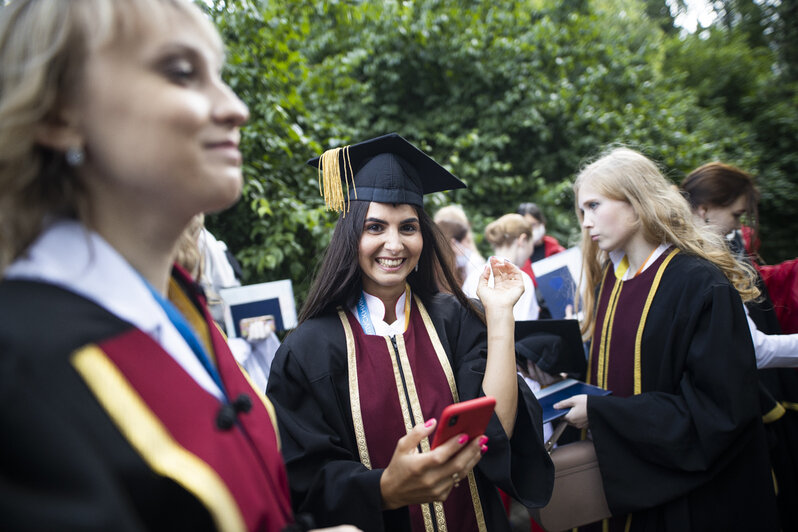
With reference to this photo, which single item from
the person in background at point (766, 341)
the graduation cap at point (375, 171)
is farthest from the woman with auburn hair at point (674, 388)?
the graduation cap at point (375, 171)

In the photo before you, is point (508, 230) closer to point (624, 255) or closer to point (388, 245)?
point (624, 255)

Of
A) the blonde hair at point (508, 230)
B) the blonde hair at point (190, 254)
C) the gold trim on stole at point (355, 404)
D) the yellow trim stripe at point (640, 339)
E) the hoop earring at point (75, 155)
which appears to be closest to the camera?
the hoop earring at point (75, 155)

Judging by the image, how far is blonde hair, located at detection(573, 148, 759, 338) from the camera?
245cm

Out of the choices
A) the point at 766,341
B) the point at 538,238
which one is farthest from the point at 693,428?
the point at 538,238

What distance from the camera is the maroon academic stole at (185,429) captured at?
0.68 m

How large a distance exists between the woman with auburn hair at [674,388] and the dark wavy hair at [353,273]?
3.11ft

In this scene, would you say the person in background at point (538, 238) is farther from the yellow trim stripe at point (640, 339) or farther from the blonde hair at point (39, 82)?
the blonde hair at point (39, 82)

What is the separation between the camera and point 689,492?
2154mm

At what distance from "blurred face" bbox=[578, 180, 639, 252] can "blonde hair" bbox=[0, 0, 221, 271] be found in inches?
92.0

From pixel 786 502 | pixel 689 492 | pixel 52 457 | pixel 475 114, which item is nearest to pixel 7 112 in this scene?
pixel 52 457

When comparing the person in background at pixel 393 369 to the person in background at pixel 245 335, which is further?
the person in background at pixel 245 335

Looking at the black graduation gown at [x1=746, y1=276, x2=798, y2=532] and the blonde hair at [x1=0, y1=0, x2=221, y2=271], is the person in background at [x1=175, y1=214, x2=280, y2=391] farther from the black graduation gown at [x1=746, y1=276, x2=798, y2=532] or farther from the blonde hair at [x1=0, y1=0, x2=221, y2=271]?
the black graduation gown at [x1=746, y1=276, x2=798, y2=532]

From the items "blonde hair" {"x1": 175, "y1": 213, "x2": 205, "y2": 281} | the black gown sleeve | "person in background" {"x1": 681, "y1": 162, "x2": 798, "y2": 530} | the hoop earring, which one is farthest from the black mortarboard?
the hoop earring

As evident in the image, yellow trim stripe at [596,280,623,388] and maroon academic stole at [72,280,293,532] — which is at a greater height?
maroon academic stole at [72,280,293,532]
